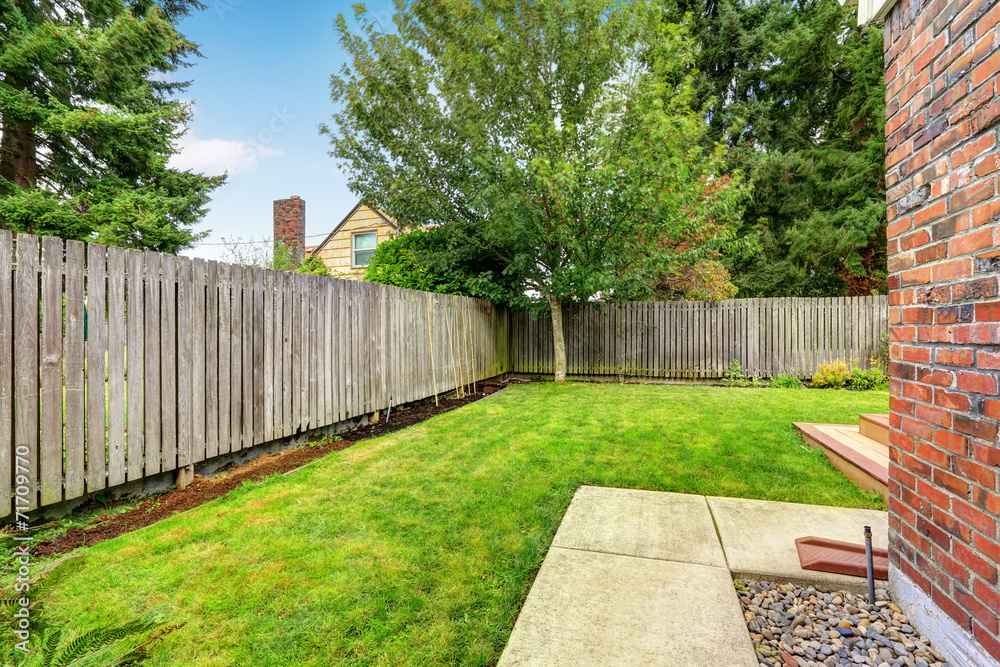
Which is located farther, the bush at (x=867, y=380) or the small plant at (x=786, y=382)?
the small plant at (x=786, y=382)

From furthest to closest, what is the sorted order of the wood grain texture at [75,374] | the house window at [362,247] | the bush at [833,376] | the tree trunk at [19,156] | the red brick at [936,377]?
the house window at [362,247] < the bush at [833,376] < the tree trunk at [19,156] < the wood grain texture at [75,374] < the red brick at [936,377]

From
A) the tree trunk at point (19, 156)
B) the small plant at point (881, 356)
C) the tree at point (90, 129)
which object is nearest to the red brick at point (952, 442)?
the small plant at point (881, 356)

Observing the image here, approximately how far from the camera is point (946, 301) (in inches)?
57.2

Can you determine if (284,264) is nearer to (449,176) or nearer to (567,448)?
(449,176)

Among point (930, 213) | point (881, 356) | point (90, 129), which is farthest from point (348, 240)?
point (930, 213)

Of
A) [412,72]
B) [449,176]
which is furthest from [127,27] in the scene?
[449,176]

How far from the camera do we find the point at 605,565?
6.63ft

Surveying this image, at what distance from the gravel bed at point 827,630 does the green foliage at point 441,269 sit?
6.67 metres

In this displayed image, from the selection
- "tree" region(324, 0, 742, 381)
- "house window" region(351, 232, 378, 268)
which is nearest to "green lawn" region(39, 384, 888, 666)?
"tree" region(324, 0, 742, 381)

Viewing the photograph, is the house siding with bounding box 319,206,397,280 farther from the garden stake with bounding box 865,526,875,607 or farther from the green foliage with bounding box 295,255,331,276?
the garden stake with bounding box 865,526,875,607

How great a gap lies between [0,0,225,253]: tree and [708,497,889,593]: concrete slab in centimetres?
921

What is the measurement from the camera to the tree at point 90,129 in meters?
6.84

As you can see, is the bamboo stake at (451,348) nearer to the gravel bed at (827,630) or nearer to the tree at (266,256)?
the gravel bed at (827,630)

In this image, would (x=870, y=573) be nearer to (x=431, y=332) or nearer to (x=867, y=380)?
(x=431, y=332)
